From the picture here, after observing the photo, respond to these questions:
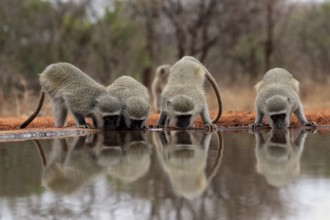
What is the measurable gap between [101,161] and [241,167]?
1.59 metres

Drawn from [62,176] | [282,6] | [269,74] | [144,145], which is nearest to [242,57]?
[282,6]

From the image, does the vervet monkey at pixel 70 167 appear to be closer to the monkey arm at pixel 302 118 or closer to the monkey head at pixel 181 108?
the monkey head at pixel 181 108

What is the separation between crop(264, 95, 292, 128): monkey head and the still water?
2.21 ft

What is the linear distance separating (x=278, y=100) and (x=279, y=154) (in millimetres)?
2602

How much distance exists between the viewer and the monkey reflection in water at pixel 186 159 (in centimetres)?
532

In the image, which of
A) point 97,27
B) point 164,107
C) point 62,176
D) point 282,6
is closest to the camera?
point 62,176

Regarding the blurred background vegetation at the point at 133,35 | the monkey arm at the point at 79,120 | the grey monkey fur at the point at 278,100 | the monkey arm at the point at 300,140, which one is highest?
the blurred background vegetation at the point at 133,35

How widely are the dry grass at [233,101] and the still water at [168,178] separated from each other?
26.3 feet

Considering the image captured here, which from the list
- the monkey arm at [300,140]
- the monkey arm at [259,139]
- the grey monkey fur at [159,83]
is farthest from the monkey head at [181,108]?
the grey monkey fur at [159,83]

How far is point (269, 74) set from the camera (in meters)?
10.8

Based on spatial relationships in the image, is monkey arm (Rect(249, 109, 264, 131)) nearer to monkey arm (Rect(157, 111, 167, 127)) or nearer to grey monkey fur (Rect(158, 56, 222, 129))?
grey monkey fur (Rect(158, 56, 222, 129))

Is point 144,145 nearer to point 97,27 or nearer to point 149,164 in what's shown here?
point 149,164

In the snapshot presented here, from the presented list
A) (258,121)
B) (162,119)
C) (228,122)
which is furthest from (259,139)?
(228,122)

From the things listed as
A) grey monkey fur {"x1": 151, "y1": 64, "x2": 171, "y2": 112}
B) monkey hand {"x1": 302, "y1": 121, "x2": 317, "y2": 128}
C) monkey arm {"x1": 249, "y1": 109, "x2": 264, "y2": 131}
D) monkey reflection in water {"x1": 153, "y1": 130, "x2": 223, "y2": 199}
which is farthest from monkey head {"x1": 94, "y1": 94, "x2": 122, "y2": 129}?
grey monkey fur {"x1": 151, "y1": 64, "x2": 171, "y2": 112}
